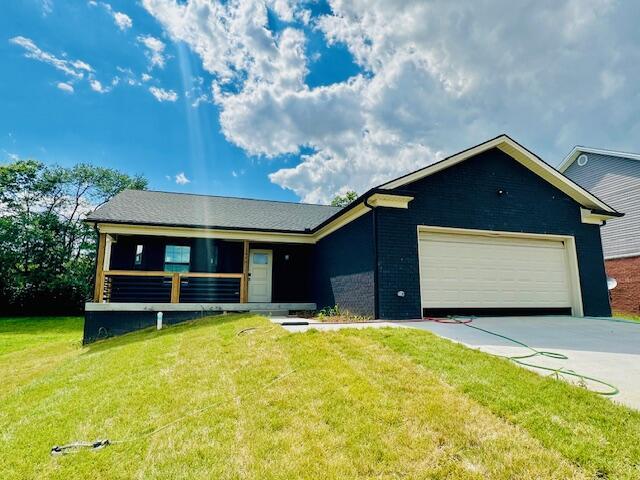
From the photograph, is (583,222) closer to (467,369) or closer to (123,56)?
(467,369)

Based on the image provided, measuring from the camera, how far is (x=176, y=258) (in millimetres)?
12273

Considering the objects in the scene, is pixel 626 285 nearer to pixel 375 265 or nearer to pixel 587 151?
pixel 587 151

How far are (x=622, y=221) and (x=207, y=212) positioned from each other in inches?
669

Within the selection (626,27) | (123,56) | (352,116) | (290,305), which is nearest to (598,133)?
(626,27)

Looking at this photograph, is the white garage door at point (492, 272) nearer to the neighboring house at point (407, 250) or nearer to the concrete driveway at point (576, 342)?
the neighboring house at point (407, 250)

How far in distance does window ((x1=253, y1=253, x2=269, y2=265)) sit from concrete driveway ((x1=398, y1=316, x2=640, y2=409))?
6.97m

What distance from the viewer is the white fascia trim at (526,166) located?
8.59 meters

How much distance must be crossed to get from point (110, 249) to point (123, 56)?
667cm

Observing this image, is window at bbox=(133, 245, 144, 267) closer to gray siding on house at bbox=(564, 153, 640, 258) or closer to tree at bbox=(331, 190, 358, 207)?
gray siding on house at bbox=(564, 153, 640, 258)

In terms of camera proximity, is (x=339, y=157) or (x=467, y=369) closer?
(x=467, y=369)

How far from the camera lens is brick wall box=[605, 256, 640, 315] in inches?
528

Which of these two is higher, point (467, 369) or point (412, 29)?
point (412, 29)

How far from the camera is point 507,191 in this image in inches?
372

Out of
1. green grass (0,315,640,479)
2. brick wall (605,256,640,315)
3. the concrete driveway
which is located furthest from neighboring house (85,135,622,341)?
brick wall (605,256,640,315)
